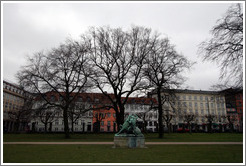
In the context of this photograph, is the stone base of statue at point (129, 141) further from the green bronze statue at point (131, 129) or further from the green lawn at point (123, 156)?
the green lawn at point (123, 156)

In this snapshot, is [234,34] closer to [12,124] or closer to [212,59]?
[212,59]

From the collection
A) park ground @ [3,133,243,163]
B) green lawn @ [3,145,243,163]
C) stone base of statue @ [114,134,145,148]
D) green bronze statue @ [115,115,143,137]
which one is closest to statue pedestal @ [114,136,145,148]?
stone base of statue @ [114,134,145,148]

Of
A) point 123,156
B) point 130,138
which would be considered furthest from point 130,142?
point 123,156

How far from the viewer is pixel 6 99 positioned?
69.0 metres

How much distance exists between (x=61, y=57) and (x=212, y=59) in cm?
1858

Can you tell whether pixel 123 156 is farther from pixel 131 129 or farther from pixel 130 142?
pixel 131 129

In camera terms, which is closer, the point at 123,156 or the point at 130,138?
the point at 123,156

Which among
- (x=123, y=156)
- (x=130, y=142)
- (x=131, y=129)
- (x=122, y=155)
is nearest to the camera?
(x=123, y=156)

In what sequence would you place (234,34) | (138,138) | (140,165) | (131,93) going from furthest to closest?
1. (131,93)
2. (234,34)
3. (138,138)
4. (140,165)

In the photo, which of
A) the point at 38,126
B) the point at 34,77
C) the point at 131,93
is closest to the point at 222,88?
the point at 131,93

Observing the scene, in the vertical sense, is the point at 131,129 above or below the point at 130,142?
above

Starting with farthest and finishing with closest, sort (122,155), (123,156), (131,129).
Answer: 1. (131,129)
2. (122,155)
3. (123,156)

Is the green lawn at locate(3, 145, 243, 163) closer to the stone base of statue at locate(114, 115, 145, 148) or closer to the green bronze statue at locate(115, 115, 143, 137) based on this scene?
the stone base of statue at locate(114, 115, 145, 148)

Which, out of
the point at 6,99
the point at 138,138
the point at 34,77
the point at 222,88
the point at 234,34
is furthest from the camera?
the point at 6,99
